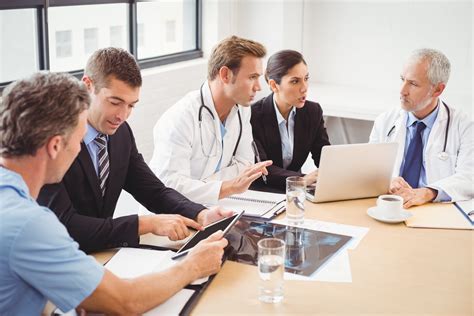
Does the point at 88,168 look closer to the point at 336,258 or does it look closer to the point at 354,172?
the point at 336,258

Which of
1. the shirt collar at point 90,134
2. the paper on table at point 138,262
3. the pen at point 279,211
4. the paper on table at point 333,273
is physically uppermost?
the shirt collar at point 90,134

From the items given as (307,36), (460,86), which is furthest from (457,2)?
(307,36)

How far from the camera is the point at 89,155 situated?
2.03m

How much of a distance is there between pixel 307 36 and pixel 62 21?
202cm

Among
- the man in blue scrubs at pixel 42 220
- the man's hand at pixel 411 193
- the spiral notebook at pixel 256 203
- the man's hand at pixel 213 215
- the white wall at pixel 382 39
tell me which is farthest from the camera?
the white wall at pixel 382 39

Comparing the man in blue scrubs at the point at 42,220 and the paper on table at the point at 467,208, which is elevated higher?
the man in blue scrubs at the point at 42,220

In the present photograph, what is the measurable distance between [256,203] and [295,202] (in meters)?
0.21


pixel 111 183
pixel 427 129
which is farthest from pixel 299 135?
pixel 111 183

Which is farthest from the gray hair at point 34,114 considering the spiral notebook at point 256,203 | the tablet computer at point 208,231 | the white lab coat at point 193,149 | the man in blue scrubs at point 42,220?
the white lab coat at point 193,149

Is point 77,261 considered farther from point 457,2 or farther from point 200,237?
point 457,2

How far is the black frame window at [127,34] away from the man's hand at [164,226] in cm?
164

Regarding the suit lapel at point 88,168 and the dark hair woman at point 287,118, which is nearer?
the suit lapel at point 88,168

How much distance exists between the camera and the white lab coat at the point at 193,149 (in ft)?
8.23

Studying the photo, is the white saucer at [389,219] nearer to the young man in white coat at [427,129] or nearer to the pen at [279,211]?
the pen at [279,211]
